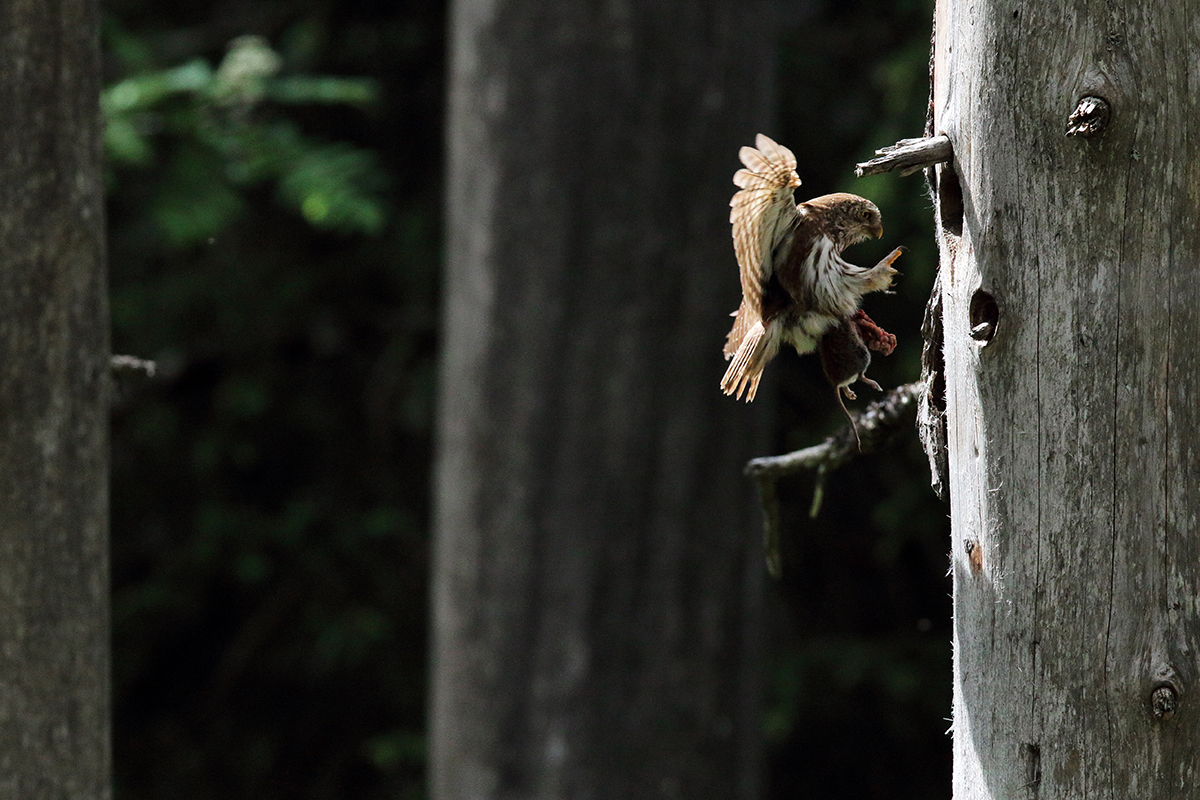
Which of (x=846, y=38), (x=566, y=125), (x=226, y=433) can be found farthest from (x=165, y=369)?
(x=846, y=38)

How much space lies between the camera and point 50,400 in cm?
223

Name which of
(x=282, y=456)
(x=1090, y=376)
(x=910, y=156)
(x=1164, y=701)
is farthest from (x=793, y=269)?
(x=282, y=456)

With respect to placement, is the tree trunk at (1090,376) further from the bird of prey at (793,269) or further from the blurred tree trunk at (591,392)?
the blurred tree trunk at (591,392)

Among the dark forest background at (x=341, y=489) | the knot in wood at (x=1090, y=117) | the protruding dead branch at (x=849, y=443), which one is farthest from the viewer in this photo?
the dark forest background at (x=341, y=489)

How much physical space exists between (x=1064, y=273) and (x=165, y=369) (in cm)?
533

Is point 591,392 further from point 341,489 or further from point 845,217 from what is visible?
point 845,217

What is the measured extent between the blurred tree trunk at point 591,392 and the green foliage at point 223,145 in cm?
47

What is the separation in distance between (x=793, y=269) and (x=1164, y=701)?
68cm

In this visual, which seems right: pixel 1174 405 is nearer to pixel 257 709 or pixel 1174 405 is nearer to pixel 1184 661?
pixel 1184 661

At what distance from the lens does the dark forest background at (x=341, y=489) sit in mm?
6143

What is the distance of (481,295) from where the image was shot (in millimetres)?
4523

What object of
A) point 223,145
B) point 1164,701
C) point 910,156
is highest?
point 223,145

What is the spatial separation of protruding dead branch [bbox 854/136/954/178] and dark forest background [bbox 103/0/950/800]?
13.4 feet

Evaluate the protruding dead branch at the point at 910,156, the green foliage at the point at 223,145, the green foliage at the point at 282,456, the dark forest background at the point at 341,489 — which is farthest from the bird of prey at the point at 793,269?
the green foliage at the point at 282,456
